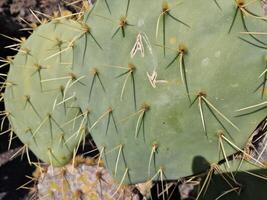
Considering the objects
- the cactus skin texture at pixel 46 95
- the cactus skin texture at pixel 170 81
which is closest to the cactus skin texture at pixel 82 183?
the cactus skin texture at pixel 46 95

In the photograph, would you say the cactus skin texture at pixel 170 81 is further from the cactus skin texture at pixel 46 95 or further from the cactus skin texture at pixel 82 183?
the cactus skin texture at pixel 82 183

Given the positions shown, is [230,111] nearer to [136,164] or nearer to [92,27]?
[136,164]

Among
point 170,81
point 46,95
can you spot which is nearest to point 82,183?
point 46,95

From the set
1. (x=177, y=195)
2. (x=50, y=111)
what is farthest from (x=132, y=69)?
(x=177, y=195)

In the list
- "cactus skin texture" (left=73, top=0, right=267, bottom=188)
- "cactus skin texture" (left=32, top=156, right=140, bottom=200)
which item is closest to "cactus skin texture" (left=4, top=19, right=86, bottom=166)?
"cactus skin texture" (left=32, top=156, right=140, bottom=200)

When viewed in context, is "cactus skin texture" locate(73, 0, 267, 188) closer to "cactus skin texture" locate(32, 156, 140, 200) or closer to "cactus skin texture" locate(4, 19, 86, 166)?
"cactus skin texture" locate(4, 19, 86, 166)

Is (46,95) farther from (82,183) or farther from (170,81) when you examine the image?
(170,81)
